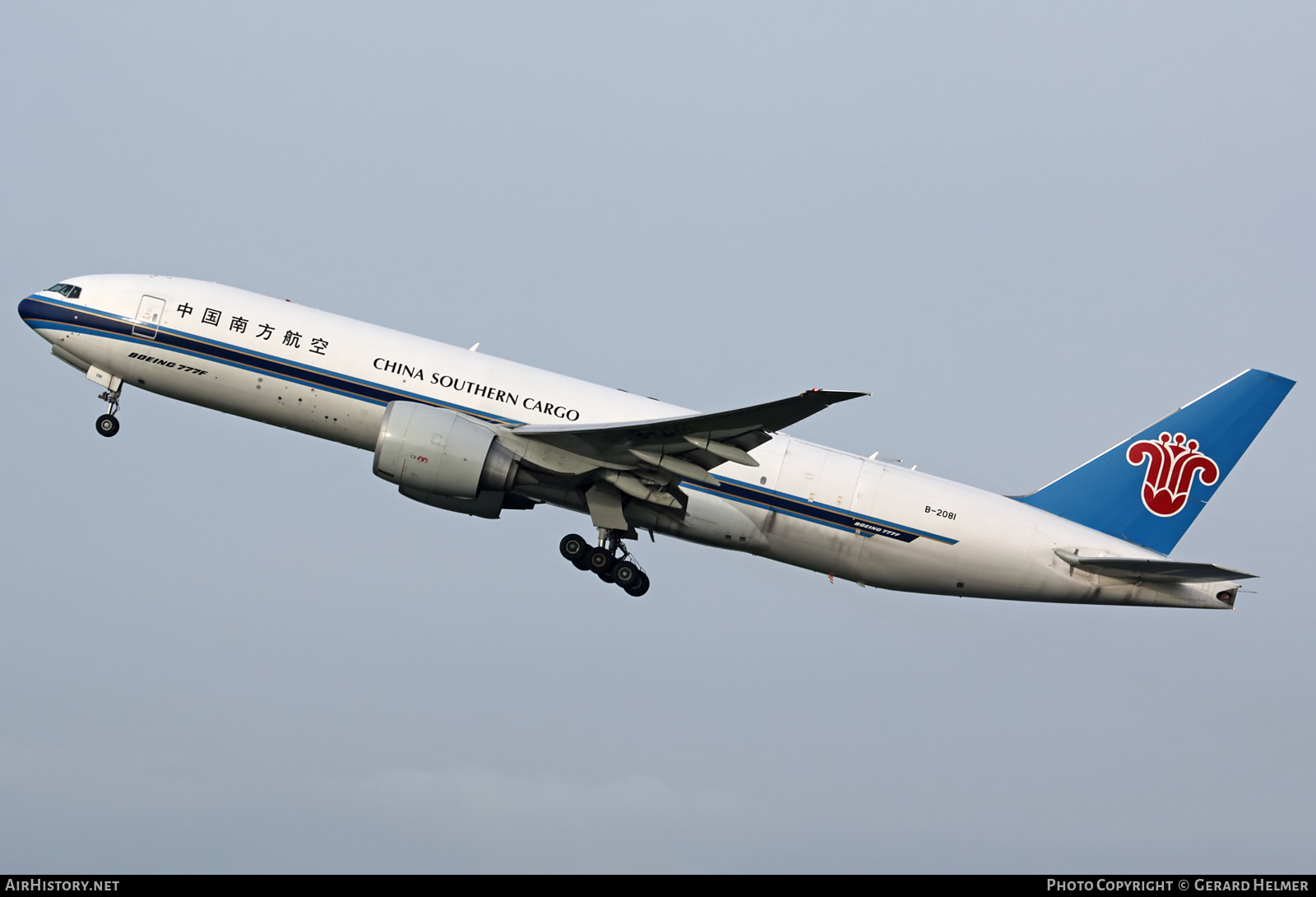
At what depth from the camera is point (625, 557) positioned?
36438 mm

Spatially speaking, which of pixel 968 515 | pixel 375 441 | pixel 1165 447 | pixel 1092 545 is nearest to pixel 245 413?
pixel 375 441

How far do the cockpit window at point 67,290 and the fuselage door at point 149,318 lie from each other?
1.96 meters

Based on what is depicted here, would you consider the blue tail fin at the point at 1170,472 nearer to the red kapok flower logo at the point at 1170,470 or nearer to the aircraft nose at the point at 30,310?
the red kapok flower logo at the point at 1170,470

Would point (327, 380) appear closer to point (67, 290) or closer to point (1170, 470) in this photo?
point (67, 290)

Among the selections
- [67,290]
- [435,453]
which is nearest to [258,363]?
[435,453]

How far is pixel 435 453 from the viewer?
105ft

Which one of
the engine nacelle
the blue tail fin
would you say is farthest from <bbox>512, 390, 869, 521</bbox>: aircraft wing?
the blue tail fin

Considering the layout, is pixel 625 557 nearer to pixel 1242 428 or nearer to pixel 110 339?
pixel 110 339

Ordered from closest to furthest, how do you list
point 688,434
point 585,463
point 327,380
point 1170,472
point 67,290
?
1. point 688,434
2. point 585,463
3. point 327,380
4. point 67,290
5. point 1170,472

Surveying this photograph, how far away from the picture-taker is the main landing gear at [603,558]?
35938 millimetres

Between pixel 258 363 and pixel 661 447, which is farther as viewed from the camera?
pixel 258 363

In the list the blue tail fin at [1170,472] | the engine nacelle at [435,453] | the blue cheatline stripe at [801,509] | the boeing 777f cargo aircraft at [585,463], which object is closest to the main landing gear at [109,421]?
the boeing 777f cargo aircraft at [585,463]

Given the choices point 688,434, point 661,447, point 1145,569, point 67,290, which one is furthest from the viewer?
point 67,290

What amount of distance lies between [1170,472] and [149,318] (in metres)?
26.9
